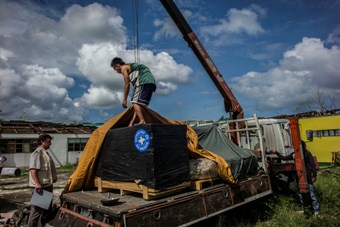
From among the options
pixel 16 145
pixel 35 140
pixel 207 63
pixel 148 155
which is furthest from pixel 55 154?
pixel 148 155

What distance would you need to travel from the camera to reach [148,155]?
384 centimetres

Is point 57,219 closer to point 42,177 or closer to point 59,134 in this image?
point 42,177

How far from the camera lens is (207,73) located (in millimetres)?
9773

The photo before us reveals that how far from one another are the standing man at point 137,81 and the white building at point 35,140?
20686mm

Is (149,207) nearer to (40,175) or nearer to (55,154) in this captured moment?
(40,175)

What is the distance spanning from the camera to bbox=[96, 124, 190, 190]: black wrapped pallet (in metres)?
3.85

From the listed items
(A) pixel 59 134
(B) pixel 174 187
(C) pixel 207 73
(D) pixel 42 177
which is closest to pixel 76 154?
(A) pixel 59 134

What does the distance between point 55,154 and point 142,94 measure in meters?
22.2

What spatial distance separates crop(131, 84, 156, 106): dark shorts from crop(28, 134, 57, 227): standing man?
193 centimetres

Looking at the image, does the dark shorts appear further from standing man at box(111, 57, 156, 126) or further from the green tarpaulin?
the green tarpaulin

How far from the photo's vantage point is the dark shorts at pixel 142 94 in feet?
17.2

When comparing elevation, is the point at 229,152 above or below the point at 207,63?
below

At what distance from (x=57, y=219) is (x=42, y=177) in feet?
3.21

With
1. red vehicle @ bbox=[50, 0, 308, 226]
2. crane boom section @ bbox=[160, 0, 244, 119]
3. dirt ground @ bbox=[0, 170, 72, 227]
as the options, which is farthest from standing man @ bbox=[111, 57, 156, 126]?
crane boom section @ bbox=[160, 0, 244, 119]
